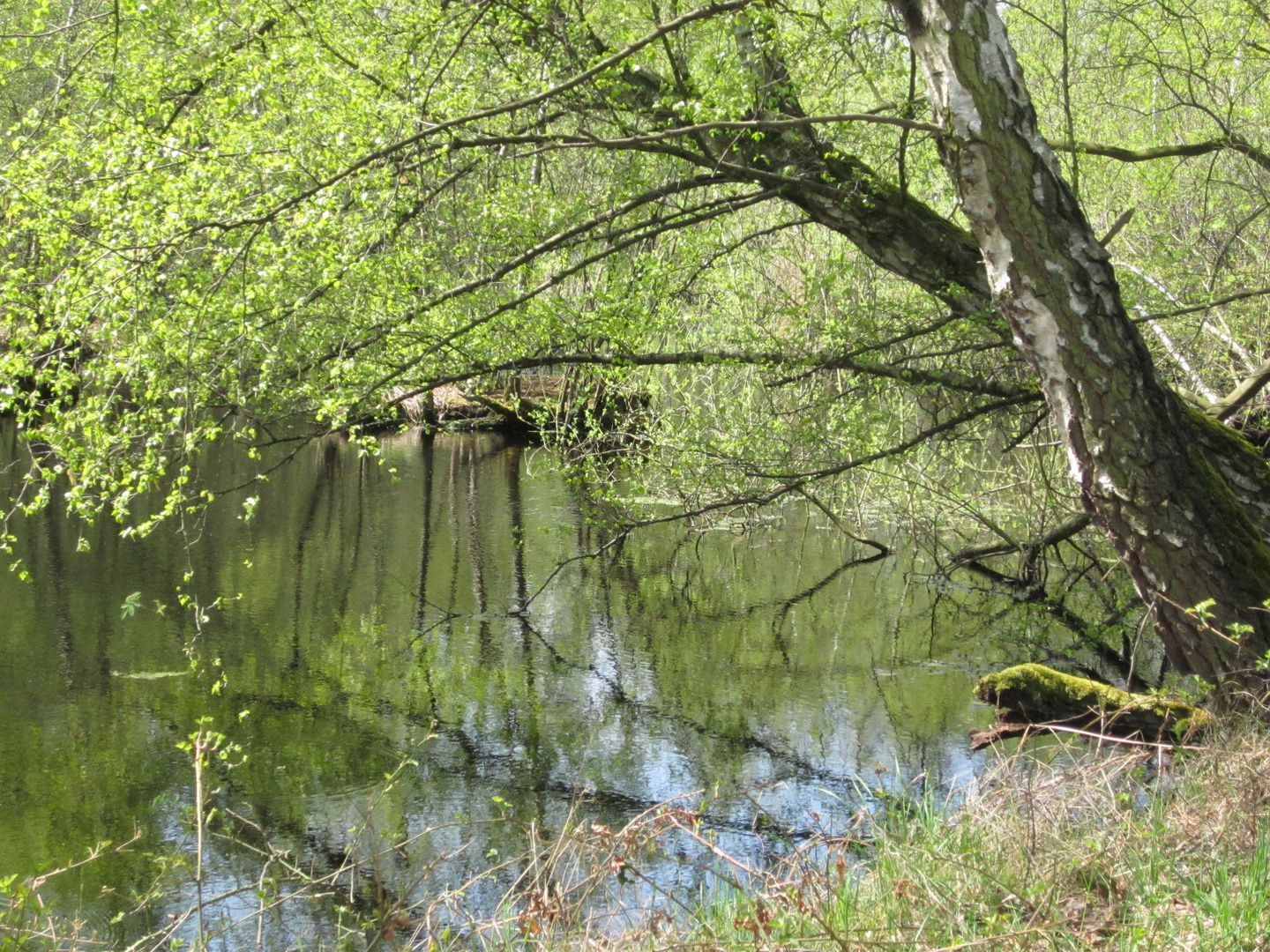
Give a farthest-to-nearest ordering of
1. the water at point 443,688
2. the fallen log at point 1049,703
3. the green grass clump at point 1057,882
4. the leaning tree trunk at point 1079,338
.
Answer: the fallen log at point 1049,703, the water at point 443,688, the leaning tree trunk at point 1079,338, the green grass clump at point 1057,882

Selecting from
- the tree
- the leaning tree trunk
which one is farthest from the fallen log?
the leaning tree trunk

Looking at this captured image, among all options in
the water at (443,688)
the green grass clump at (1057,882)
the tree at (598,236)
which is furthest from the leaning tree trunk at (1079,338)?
the water at (443,688)

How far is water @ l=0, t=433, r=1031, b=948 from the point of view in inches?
226

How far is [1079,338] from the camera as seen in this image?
4598mm

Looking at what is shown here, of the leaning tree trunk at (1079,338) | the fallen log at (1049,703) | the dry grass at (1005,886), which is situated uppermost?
the leaning tree trunk at (1079,338)

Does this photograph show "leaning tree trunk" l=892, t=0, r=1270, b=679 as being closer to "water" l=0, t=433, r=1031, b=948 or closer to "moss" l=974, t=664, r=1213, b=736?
"water" l=0, t=433, r=1031, b=948

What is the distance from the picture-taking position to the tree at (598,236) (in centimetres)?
459

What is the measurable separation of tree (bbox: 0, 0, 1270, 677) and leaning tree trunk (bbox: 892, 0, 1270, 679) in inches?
0.5

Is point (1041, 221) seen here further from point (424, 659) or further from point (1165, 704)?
point (424, 659)

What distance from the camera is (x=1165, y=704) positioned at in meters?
6.00

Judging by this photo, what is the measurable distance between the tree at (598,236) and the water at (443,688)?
1170 millimetres

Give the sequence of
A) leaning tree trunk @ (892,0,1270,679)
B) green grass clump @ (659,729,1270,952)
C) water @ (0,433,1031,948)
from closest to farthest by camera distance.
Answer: green grass clump @ (659,729,1270,952)
leaning tree trunk @ (892,0,1270,679)
water @ (0,433,1031,948)

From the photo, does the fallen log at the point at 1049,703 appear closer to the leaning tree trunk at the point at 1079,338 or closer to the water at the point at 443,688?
the water at the point at 443,688

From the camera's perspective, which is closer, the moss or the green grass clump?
the green grass clump
